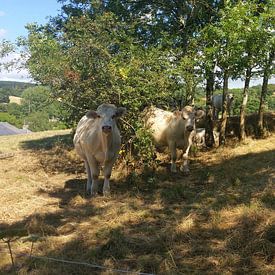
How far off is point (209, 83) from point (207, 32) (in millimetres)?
2676

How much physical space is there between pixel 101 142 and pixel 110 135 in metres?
0.37

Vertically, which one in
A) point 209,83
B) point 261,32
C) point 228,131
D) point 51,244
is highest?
point 261,32

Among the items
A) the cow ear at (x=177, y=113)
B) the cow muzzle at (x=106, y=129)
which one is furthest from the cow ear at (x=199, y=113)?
the cow muzzle at (x=106, y=129)

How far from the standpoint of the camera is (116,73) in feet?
36.4

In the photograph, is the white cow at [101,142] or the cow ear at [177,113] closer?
the white cow at [101,142]

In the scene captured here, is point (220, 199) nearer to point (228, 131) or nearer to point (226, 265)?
point (226, 265)

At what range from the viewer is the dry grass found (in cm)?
552

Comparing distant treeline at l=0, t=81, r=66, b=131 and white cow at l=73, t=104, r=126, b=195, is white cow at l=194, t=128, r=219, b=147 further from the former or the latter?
white cow at l=73, t=104, r=126, b=195

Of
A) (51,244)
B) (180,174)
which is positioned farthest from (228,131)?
(51,244)

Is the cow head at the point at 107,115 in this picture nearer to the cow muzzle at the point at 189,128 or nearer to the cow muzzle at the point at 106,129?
the cow muzzle at the point at 106,129

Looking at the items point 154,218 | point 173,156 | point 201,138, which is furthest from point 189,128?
point 154,218

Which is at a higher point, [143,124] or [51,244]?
[143,124]

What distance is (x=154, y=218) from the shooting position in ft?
25.1

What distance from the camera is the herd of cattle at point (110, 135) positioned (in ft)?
31.5
